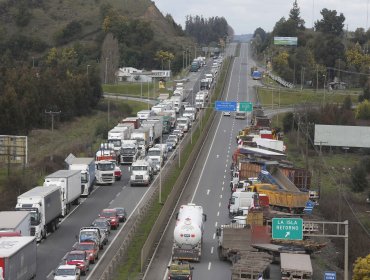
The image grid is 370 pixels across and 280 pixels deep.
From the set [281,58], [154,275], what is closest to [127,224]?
[154,275]

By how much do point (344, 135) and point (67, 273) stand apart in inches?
2651

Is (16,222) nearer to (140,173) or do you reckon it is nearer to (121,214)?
(121,214)

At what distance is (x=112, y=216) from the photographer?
55.0 m

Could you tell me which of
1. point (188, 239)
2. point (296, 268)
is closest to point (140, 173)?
point (188, 239)

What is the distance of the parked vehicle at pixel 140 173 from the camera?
71.2 m

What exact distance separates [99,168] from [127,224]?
16218mm

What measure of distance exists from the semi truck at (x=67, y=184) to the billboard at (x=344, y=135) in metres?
46.6

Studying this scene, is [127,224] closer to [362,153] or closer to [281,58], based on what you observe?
[362,153]

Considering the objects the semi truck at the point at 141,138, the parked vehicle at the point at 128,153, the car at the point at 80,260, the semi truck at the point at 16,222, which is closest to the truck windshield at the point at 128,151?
the parked vehicle at the point at 128,153

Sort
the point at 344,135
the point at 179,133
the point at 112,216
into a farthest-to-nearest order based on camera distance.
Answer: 1. the point at 344,135
2. the point at 179,133
3. the point at 112,216

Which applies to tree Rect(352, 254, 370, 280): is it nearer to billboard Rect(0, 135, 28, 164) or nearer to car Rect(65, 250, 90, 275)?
car Rect(65, 250, 90, 275)

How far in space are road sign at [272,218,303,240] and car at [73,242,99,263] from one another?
941cm

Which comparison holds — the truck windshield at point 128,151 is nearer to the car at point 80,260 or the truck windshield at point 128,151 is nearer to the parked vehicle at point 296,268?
the car at point 80,260

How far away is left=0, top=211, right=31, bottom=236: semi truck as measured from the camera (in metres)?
42.7
